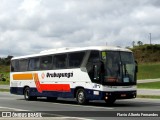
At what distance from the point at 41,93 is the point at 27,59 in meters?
2.98

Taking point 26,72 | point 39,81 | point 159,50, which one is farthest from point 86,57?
point 159,50

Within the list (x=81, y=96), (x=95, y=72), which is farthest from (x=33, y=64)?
(x=95, y=72)

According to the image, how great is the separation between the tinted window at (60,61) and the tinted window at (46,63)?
0.75 meters

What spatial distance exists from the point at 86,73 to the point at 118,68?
6.09 feet

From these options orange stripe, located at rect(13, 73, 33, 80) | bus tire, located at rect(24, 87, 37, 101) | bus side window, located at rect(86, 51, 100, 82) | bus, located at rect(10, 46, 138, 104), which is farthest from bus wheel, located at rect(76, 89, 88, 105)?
bus tire, located at rect(24, 87, 37, 101)

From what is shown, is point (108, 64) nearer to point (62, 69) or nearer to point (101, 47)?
point (101, 47)

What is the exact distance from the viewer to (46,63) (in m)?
27.3

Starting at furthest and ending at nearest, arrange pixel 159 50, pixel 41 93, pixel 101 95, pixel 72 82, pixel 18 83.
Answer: pixel 159 50
pixel 18 83
pixel 41 93
pixel 72 82
pixel 101 95

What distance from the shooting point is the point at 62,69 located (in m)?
25.3

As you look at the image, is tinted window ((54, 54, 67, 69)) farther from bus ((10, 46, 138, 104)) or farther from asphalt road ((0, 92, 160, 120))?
asphalt road ((0, 92, 160, 120))

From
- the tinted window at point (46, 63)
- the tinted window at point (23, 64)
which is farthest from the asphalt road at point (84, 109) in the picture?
the tinted window at point (23, 64)

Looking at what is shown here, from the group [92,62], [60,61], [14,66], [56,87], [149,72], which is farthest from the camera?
[149,72]

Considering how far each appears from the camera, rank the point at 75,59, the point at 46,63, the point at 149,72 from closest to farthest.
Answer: the point at 75,59, the point at 46,63, the point at 149,72

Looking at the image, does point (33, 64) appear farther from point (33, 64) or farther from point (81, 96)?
point (81, 96)
